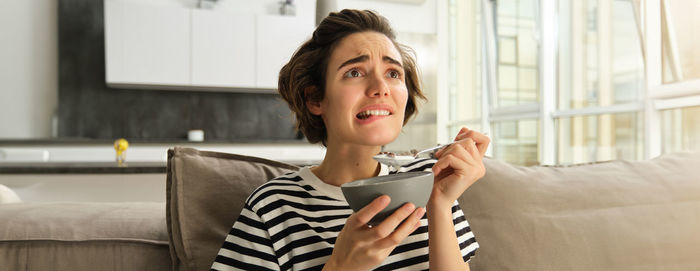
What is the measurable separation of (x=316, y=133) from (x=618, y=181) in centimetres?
78

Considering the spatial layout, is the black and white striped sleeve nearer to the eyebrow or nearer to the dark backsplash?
the eyebrow

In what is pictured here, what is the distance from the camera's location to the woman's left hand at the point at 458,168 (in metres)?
0.83

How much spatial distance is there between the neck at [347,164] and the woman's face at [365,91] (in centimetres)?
3

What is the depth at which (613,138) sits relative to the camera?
2.83 m

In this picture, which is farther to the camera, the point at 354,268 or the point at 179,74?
the point at 179,74

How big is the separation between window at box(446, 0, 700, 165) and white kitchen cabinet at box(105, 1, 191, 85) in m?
2.72

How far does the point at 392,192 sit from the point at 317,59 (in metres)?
0.53

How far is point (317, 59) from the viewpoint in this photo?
1.09m

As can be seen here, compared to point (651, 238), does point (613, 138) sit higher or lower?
higher

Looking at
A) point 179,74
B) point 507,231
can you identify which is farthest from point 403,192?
point 179,74

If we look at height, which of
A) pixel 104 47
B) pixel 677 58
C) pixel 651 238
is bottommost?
pixel 651 238

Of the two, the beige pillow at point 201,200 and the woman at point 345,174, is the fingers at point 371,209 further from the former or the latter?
the beige pillow at point 201,200

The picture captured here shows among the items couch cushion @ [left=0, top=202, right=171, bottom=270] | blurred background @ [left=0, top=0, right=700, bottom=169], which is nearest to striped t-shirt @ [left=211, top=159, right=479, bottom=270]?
couch cushion @ [left=0, top=202, right=171, bottom=270]

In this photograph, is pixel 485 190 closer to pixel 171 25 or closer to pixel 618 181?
pixel 618 181
